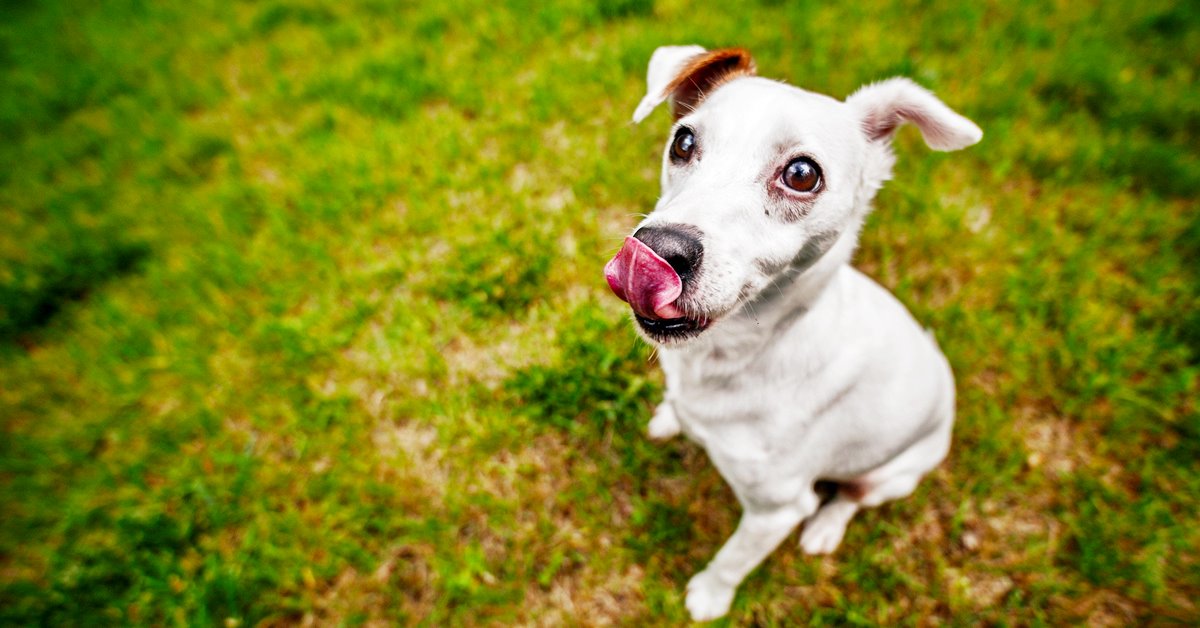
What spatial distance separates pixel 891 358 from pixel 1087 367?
168 cm

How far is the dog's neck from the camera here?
5.12ft

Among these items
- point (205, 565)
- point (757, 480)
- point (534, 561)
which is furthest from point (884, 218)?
point (205, 565)

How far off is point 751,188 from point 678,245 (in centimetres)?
33

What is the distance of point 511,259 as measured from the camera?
3148 mm

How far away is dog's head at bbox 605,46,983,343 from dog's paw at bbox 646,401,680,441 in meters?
1.20

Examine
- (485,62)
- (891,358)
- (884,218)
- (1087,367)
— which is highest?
(485,62)

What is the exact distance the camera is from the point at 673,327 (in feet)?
4.89

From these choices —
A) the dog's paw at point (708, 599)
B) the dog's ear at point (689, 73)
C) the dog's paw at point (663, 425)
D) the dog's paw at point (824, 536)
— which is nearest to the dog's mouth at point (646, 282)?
the dog's ear at point (689, 73)

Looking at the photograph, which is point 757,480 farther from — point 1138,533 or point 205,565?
point 205,565

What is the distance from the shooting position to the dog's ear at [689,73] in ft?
5.52

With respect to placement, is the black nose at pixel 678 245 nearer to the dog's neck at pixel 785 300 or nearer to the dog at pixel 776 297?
the dog at pixel 776 297

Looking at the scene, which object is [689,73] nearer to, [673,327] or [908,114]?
[908,114]

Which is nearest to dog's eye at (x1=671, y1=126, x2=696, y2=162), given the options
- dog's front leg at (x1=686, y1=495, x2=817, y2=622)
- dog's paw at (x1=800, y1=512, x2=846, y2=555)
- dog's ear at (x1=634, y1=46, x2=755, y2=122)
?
dog's ear at (x1=634, y1=46, x2=755, y2=122)

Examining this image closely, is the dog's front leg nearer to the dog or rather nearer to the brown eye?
the dog
